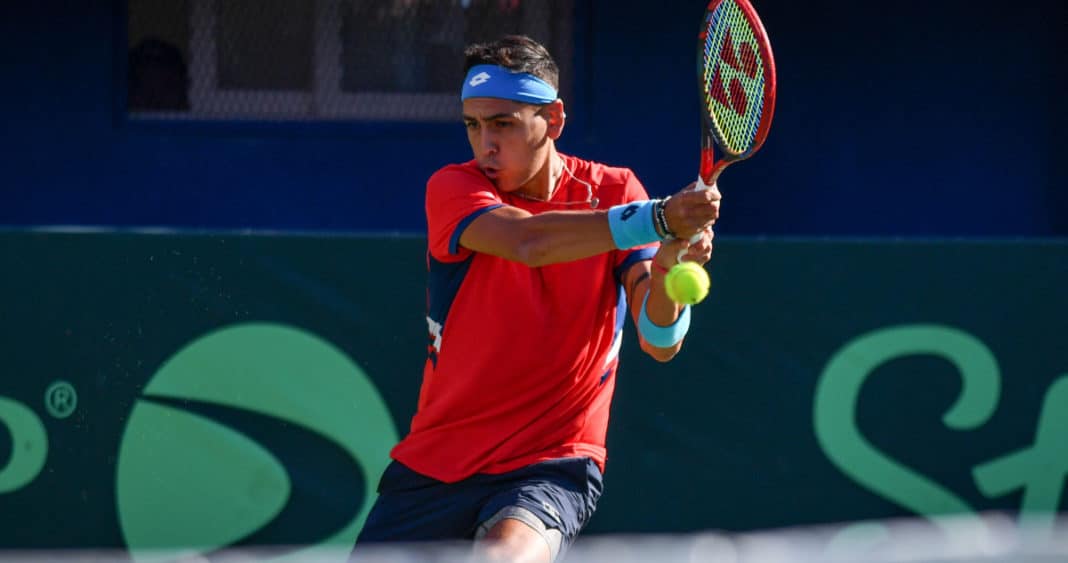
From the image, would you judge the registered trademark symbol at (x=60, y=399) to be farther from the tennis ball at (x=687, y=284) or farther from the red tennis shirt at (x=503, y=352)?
the tennis ball at (x=687, y=284)

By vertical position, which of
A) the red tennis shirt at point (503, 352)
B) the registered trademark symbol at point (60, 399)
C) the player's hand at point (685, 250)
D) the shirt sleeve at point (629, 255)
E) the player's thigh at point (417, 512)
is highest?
the player's hand at point (685, 250)

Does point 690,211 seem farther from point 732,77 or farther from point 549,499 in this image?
point 549,499

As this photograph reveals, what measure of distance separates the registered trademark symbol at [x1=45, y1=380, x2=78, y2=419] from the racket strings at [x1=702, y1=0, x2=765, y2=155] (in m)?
3.00

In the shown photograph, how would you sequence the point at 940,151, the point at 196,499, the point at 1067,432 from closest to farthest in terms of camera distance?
the point at 196,499 → the point at 1067,432 → the point at 940,151

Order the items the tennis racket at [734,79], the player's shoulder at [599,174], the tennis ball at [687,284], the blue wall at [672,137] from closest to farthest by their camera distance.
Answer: the tennis ball at [687,284], the tennis racket at [734,79], the player's shoulder at [599,174], the blue wall at [672,137]

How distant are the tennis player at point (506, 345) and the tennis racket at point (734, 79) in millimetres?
321

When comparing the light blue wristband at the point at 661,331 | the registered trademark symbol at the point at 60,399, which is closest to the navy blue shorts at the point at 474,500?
the light blue wristband at the point at 661,331

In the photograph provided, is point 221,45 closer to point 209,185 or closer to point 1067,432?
point 209,185

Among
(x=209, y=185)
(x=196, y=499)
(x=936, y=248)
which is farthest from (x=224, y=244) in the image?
(x=936, y=248)

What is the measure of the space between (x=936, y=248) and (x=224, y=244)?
2824 mm

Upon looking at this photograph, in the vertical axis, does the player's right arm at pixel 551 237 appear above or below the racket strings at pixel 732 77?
below

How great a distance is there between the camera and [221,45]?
7332 millimetres

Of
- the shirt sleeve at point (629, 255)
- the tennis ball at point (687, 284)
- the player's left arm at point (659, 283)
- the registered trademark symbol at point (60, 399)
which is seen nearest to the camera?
the tennis ball at point (687, 284)

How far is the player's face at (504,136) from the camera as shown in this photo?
382cm
